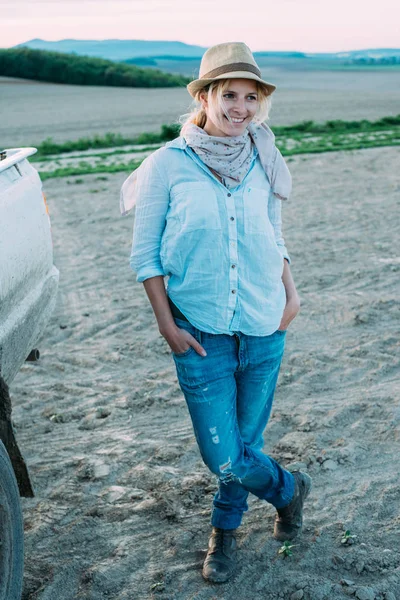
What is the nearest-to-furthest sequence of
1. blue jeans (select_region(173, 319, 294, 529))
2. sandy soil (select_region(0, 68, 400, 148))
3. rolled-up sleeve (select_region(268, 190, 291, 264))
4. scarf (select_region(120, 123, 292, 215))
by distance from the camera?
1. scarf (select_region(120, 123, 292, 215))
2. blue jeans (select_region(173, 319, 294, 529))
3. rolled-up sleeve (select_region(268, 190, 291, 264))
4. sandy soil (select_region(0, 68, 400, 148))

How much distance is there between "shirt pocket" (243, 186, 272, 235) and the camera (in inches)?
109

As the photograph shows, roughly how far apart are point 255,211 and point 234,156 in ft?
0.71

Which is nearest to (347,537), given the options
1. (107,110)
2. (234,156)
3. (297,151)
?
(234,156)

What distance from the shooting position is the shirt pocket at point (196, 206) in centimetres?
270

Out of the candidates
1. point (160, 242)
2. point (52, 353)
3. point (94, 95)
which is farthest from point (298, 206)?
point (94, 95)

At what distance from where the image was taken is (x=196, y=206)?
2701 millimetres

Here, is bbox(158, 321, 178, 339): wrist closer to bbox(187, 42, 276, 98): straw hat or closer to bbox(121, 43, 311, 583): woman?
bbox(121, 43, 311, 583): woman

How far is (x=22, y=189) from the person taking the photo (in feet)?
11.9

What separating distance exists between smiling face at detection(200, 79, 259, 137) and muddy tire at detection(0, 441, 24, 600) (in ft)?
4.62

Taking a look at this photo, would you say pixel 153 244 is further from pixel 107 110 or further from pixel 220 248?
pixel 107 110

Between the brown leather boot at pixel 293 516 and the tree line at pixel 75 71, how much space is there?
45.9 metres

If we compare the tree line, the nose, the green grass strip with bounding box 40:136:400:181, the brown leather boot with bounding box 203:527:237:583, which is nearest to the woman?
the nose

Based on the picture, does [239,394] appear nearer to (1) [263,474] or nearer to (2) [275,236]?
(1) [263,474]

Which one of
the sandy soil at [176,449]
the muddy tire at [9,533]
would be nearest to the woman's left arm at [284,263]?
the sandy soil at [176,449]
